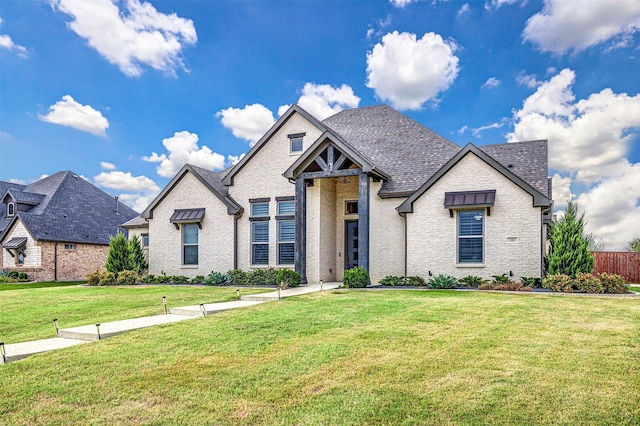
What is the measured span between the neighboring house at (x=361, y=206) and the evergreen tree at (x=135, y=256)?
2.01 ft

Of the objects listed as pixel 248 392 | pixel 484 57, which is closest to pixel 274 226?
A: pixel 484 57

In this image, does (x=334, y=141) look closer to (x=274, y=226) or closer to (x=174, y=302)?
(x=274, y=226)

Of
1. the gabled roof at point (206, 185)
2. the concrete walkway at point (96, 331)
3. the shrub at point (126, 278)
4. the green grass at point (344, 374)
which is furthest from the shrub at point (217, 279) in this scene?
the green grass at point (344, 374)

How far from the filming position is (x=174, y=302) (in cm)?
1221

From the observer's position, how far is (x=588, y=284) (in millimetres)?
13359

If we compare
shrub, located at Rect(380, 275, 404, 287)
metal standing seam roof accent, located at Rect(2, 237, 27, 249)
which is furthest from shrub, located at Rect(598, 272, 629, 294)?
metal standing seam roof accent, located at Rect(2, 237, 27, 249)

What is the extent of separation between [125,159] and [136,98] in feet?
10.3

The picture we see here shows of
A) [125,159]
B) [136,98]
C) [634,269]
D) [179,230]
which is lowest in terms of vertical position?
[634,269]

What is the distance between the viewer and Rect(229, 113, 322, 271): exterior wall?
19.3 metres

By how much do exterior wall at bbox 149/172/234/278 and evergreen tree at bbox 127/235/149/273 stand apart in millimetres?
607

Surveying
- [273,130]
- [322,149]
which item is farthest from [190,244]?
[322,149]

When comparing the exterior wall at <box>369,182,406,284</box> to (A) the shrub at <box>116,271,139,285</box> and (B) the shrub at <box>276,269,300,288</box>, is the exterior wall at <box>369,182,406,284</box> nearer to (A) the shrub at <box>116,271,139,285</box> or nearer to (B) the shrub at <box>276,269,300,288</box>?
(B) the shrub at <box>276,269,300,288</box>

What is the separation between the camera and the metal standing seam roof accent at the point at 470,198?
15.4 m

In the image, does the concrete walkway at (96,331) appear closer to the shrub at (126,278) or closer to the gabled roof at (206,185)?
the gabled roof at (206,185)
